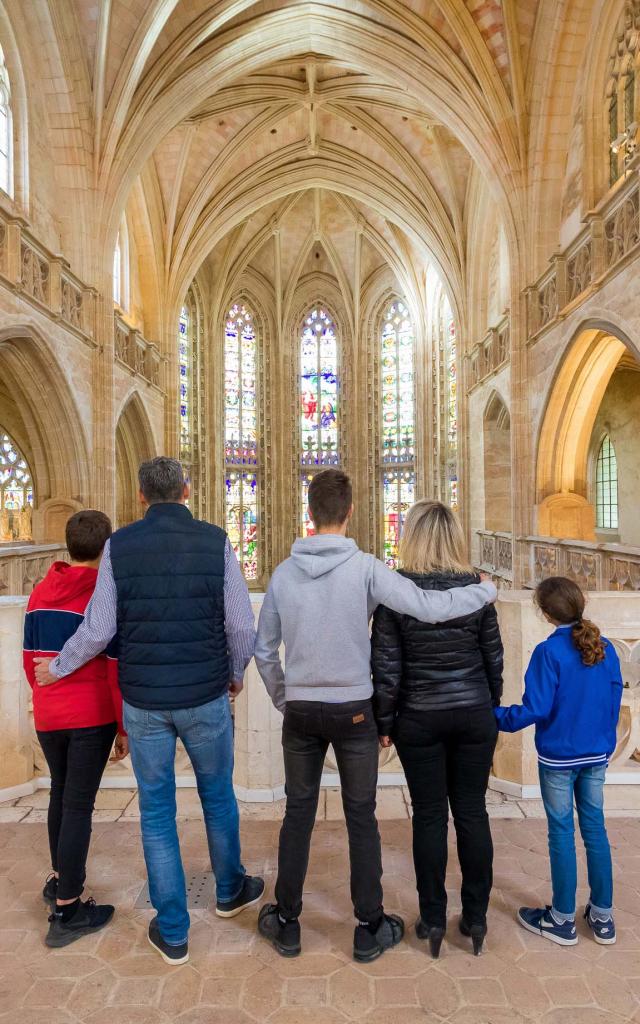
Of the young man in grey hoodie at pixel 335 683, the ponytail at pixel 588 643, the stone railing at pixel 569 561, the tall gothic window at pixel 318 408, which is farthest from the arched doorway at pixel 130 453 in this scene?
the ponytail at pixel 588 643

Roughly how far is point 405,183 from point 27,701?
1729 centimetres

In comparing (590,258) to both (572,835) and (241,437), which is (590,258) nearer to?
(572,835)

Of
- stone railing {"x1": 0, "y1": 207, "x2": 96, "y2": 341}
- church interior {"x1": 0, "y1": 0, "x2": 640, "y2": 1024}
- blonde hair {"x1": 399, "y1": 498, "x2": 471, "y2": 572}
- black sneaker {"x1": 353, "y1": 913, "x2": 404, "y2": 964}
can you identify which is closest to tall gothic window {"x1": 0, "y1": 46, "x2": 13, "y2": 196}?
church interior {"x1": 0, "y1": 0, "x2": 640, "y2": 1024}

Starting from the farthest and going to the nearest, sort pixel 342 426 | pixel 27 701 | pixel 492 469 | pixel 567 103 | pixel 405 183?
pixel 342 426, pixel 405 183, pixel 492 469, pixel 567 103, pixel 27 701

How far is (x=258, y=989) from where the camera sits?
2.08m

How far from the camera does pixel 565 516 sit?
35.2ft

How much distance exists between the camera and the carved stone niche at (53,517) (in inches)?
444

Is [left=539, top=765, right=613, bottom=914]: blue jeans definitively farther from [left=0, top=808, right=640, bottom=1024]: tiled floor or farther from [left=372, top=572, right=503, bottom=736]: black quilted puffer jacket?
[left=372, top=572, right=503, bottom=736]: black quilted puffer jacket

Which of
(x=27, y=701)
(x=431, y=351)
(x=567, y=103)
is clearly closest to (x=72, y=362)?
(x=27, y=701)

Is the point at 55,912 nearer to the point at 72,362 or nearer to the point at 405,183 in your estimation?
the point at 72,362

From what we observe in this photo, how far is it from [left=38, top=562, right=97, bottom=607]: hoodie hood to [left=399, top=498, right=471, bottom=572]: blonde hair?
121 centimetres

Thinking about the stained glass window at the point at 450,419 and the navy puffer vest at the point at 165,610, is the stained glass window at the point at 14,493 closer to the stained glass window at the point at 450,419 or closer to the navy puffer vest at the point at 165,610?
the stained glass window at the point at 450,419

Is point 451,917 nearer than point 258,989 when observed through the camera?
No

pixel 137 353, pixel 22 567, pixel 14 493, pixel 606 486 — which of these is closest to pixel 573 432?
pixel 606 486
